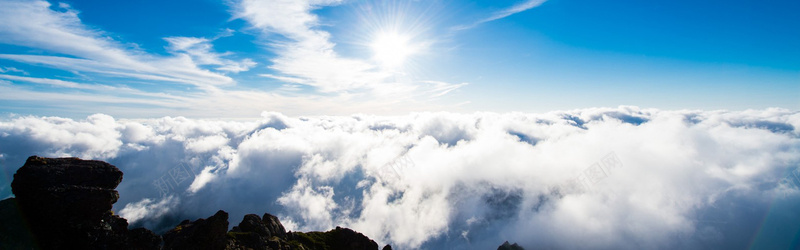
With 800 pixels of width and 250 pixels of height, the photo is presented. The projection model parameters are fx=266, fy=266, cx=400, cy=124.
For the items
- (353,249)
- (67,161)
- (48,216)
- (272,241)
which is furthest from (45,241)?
(353,249)

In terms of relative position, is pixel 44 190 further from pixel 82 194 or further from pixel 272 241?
pixel 272 241

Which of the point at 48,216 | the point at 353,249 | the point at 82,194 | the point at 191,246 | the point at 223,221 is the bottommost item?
the point at 353,249

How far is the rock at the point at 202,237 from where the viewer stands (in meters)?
56.6

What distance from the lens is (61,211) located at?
127ft

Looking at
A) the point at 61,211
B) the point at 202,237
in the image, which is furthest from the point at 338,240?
the point at 61,211

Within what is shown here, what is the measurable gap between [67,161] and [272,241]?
46.7m

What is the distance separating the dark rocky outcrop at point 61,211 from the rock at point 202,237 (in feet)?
42.8

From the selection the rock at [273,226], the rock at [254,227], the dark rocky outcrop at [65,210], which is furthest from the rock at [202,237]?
the rock at [273,226]

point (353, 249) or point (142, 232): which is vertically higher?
point (142, 232)

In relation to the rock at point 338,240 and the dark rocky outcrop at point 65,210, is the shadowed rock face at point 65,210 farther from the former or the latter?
the rock at point 338,240

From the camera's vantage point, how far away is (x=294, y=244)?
89.6 metres

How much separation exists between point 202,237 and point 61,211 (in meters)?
22.8

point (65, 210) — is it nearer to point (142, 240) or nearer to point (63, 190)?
point (63, 190)

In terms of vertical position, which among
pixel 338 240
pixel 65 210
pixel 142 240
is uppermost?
pixel 65 210
